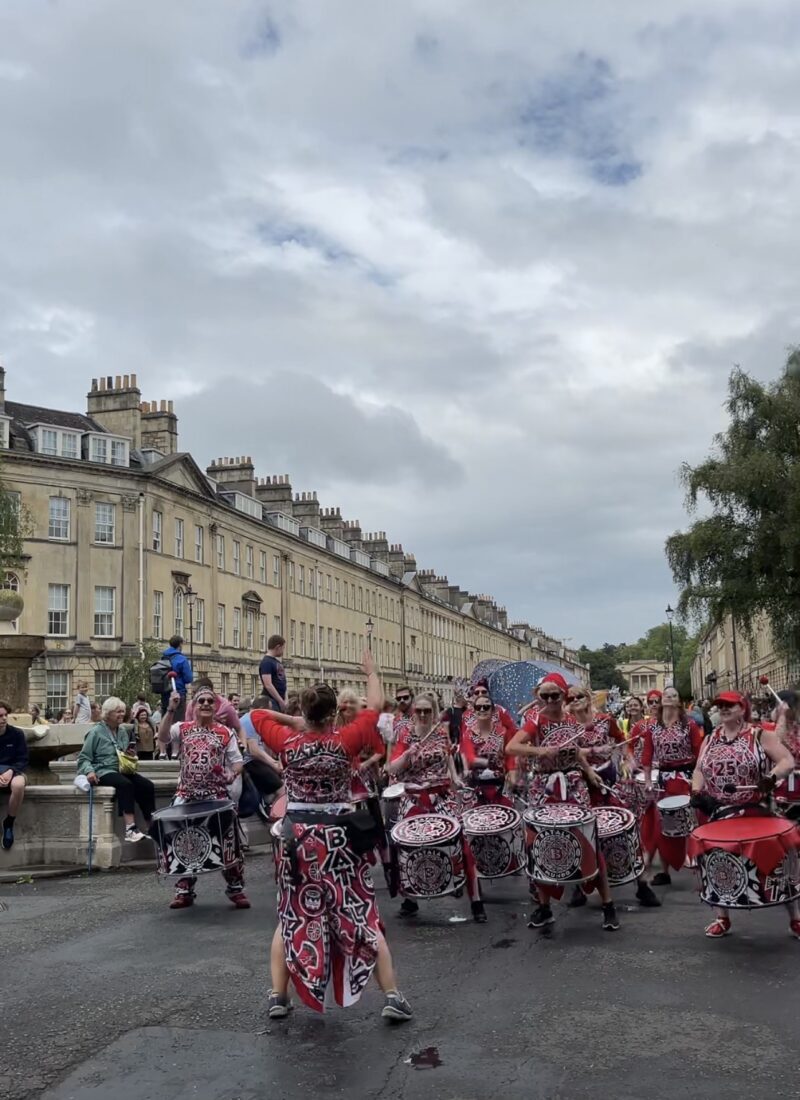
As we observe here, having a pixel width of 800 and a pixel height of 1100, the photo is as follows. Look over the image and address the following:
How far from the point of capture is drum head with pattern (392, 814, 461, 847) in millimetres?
9383

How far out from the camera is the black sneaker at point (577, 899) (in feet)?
33.3

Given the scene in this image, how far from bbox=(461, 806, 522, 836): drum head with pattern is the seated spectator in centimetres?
459

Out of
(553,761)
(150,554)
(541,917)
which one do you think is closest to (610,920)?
(541,917)

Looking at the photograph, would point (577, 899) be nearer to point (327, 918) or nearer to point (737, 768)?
point (737, 768)

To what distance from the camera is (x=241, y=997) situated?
22.7ft

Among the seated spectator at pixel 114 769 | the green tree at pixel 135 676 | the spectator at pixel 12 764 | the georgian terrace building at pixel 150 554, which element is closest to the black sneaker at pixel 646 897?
the seated spectator at pixel 114 769

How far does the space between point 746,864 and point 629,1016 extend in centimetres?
207

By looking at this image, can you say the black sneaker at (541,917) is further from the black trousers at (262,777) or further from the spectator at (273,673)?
the spectator at (273,673)

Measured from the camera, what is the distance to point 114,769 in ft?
42.7

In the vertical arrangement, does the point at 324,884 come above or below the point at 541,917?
above

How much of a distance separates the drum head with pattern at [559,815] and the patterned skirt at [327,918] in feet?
8.79

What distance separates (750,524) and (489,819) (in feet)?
103

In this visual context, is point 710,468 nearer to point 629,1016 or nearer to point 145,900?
point 145,900

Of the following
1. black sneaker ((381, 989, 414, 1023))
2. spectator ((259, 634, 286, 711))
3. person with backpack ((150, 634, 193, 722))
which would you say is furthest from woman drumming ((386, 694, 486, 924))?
person with backpack ((150, 634, 193, 722))
